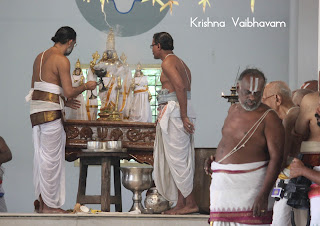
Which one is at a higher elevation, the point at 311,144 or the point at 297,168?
the point at 311,144

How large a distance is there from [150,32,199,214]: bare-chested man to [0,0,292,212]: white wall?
5256 millimetres

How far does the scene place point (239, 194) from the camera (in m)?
5.05

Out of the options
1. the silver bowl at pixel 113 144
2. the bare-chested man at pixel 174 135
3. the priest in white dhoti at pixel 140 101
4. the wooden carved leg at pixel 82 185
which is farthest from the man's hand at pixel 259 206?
the priest in white dhoti at pixel 140 101

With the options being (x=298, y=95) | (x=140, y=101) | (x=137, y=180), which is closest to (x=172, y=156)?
(x=137, y=180)

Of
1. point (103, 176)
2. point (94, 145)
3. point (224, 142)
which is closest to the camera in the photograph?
point (224, 142)

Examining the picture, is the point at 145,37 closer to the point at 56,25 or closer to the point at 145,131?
the point at 56,25

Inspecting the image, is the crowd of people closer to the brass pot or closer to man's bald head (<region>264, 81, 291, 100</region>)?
man's bald head (<region>264, 81, 291, 100</region>)

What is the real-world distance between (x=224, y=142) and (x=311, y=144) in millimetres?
580

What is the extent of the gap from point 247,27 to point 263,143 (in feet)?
28.7

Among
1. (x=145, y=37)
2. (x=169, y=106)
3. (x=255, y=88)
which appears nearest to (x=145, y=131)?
(x=169, y=106)

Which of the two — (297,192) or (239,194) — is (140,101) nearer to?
(239,194)

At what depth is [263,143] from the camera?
16.8 feet

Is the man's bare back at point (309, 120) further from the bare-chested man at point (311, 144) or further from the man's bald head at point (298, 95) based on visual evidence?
the man's bald head at point (298, 95)

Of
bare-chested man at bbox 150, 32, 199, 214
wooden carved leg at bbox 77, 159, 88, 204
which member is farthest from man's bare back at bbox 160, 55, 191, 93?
wooden carved leg at bbox 77, 159, 88, 204
